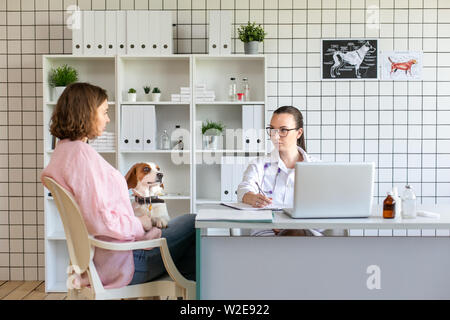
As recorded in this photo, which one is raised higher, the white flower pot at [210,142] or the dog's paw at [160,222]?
the white flower pot at [210,142]

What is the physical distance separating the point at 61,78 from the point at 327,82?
2.09 meters

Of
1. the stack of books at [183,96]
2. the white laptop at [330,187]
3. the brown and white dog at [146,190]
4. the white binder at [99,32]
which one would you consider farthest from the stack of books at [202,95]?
the white laptop at [330,187]

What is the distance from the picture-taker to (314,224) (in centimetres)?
197

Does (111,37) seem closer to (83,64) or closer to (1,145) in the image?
(83,64)

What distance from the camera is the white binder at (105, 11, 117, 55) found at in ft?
12.3

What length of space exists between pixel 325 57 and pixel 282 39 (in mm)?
376

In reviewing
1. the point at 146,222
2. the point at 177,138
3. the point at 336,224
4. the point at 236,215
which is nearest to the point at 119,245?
the point at 146,222

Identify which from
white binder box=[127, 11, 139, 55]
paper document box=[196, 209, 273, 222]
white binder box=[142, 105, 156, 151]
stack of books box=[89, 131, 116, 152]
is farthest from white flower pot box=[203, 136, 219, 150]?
paper document box=[196, 209, 273, 222]

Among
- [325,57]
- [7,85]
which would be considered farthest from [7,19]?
[325,57]

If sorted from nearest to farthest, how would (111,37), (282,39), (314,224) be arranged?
1. (314,224)
2. (111,37)
3. (282,39)

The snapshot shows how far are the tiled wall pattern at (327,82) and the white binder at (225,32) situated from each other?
270mm

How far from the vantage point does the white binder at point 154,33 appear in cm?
376

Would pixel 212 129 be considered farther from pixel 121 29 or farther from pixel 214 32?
pixel 121 29

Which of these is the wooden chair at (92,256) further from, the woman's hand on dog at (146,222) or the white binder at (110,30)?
the white binder at (110,30)
